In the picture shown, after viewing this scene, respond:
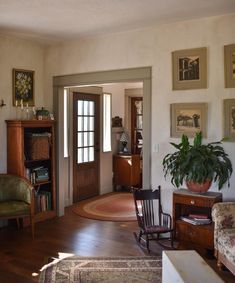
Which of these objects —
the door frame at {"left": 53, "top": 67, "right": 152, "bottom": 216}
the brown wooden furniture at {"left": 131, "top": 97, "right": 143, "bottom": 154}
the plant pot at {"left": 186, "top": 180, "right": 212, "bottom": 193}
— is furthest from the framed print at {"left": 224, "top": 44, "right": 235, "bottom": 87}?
the brown wooden furniture at {"left": 131, "top": 97, "right": 143, "bottom": 154}

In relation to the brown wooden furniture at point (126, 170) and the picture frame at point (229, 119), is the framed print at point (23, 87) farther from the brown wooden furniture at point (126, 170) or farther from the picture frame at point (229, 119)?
the picture frame at point (229, 119)

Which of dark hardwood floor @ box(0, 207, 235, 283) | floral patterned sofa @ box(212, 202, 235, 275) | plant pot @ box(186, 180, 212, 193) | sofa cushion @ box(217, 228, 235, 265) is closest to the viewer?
sofa cushion @ box(217, 228, 235, 265)

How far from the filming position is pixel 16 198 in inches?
195

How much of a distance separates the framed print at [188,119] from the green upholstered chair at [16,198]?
6.93ft

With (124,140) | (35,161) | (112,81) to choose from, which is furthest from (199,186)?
(124,140)

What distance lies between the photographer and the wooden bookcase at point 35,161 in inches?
201

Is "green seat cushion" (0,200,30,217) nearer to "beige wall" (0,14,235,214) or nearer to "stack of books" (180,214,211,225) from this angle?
"beige wall" (0,14,235,214)

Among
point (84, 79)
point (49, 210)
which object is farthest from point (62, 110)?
point (49, 210)

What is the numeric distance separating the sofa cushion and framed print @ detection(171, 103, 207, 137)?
1335mm

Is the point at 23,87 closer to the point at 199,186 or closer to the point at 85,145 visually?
the point at 85,145

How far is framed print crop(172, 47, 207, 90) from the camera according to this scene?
171 inches

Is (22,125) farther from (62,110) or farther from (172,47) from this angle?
(172,47)

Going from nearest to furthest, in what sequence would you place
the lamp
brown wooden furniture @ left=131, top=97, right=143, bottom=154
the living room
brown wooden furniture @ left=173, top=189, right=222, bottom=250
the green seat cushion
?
brown wooden furniture @ left=173, top=189, right=222, bottom=250
the living room
the green seat cushion
the lamp
brown wooden furniture @ left=131, top=97, right=143, bottom=154

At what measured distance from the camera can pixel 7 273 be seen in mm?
3596
